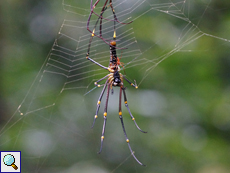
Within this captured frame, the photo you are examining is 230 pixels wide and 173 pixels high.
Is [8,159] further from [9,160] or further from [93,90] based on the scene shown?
[93,90]

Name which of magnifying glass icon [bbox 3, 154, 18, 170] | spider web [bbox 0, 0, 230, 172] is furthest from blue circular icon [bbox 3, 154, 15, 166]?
spider web [bbox 0, 0, 230, 172]

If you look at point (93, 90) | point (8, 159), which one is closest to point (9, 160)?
point (8, 159)

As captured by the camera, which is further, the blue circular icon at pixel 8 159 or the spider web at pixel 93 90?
the spider web at pixel 93 90

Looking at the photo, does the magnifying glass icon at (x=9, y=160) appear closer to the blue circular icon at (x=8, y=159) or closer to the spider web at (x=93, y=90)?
the blue circular icon at (x=8, y=159)

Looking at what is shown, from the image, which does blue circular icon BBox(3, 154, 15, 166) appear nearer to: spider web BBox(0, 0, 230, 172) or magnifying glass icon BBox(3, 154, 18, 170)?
magnifying glass icon BBox(3, 154, 18, 170)

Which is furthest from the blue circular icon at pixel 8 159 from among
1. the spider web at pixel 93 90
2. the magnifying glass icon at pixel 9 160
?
the spider web at pixel 93 90

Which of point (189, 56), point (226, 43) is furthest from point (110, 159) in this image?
point (226, 43)

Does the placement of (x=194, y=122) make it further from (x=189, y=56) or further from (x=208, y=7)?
(x=208, y=7)
